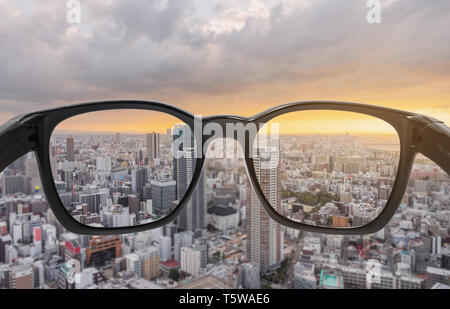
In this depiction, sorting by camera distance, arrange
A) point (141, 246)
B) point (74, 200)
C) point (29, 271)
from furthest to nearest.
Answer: point (141, 246) → point (29, 271) → point (74, 200)

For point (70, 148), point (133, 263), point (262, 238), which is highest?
point (70, 148)

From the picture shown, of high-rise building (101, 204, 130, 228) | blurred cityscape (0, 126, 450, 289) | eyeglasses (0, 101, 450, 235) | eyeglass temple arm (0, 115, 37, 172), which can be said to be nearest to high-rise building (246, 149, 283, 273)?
blurred cityscape (0, 126, 450, 289)

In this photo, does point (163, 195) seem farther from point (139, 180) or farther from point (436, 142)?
point (436, 142)

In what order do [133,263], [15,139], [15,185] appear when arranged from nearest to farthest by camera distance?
[15,139] < [15,185] < [133,263]

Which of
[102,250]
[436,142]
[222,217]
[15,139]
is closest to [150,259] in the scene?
[102,250]

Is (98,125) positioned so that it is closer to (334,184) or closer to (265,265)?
(334,184)
